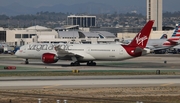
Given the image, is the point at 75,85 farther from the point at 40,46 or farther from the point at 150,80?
the point at 40,46

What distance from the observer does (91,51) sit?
7881 centimetres

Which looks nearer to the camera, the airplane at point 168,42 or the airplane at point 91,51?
the airplane at point 91,51

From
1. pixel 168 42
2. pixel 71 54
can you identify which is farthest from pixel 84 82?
pixel 168 42

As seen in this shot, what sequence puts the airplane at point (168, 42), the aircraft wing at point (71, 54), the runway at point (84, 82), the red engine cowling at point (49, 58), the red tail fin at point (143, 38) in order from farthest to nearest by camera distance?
the airplane at point (168, 42), the aircraft wing at point (71, 54), the red engine cowling at point (49, 58), the red tail fin at point (143, 38), the runway at point (84, 82)

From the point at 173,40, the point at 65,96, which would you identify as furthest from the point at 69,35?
the point at 65,96

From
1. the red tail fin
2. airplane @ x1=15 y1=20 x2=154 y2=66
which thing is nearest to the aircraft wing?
airplane @ x1=15 y1=20 x2=154 y2=66

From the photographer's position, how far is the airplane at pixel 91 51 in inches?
2992

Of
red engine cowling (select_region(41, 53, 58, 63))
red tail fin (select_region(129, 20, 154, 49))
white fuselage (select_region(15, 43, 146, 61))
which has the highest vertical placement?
red tail fin (select_region(129, 20, 154, 49))

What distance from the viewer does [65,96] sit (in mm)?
38500

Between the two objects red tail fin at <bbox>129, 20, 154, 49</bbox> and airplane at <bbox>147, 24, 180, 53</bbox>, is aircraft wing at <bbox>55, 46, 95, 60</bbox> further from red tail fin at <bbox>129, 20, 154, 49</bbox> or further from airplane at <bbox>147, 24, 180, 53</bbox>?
airplane at <bbox>147, 24, 180, 53</bbox>

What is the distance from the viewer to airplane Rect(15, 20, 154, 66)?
7600 cm

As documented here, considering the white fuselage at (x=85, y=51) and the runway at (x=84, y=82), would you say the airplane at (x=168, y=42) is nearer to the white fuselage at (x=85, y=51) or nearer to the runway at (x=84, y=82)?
the white fuselage at (x=85, y=51)

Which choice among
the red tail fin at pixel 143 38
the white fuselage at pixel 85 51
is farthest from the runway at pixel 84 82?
the white fuselage at pixel 85 51

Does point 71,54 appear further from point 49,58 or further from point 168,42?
point 168,42
